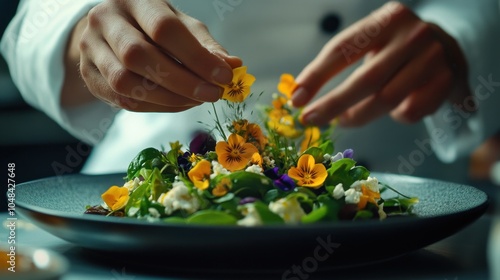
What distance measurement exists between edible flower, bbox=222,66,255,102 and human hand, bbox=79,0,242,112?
12mm

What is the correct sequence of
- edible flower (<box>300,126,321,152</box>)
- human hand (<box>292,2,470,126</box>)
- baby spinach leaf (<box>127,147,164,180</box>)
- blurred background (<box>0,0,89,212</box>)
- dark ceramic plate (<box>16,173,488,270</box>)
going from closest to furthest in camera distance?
dark ceramic plate (<box>16,173,488,270</box>) < baby spinach leaf (<box>127,147,164,180</box>) < edible flower (<box>300,126,321,152</box>) < human hand (<box>292,2,470,126</box>) < blurred background (<box>0,0,89,212</box>)

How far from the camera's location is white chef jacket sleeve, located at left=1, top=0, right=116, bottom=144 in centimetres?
113

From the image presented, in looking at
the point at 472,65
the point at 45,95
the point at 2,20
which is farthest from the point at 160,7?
the point at 2,20

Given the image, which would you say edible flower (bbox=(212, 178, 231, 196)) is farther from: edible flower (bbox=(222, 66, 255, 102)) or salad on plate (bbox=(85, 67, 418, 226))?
edible flower (bbox=(222, 66, 255, 102))

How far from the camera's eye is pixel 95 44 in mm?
742

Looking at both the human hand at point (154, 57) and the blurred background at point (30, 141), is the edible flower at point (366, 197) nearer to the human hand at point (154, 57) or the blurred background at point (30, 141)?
the human hand at point (154, 57)

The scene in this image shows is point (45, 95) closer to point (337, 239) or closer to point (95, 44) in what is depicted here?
point (95, 44)

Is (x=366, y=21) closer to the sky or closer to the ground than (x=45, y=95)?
closer to the sky

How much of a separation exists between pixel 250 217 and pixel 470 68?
0.91 meters

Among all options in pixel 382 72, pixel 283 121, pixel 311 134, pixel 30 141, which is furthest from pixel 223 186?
pixel 30 141

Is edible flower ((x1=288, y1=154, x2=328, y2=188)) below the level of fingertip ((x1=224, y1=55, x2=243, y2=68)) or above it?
below

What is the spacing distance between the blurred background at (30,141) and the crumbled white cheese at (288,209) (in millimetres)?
2288

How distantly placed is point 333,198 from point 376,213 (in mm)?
46

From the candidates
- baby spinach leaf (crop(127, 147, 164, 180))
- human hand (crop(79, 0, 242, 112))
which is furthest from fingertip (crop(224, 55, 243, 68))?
baby spinach leaf (crop(127, 147, 164, 180))
